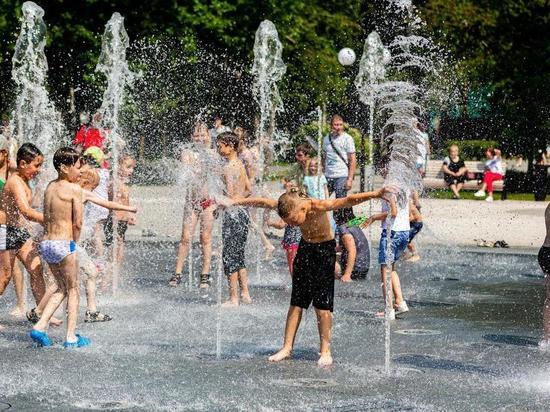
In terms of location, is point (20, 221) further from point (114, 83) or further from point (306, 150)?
point (114, 83)


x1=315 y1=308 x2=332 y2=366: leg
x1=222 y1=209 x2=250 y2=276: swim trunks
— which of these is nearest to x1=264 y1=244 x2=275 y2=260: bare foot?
x1=222 y1=209 x2=250 y2=276: swim trunks

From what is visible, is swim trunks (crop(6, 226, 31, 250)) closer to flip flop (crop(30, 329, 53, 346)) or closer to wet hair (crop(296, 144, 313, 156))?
flip flop (crop(30, 329, 53, 346))

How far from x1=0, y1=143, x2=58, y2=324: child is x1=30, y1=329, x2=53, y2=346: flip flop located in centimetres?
76

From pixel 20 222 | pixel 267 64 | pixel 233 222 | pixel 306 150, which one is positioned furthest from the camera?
pixel 267 64

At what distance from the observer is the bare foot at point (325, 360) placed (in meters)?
7.75

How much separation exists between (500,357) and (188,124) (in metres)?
30.8

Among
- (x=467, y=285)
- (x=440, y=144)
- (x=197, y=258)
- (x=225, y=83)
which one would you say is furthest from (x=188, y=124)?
(x=467, y=285)

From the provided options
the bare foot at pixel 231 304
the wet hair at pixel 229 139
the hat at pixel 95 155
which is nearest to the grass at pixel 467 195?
the hat at pixel 95 155

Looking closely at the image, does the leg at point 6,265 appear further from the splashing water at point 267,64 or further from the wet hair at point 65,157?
the splashing water at point 267,64

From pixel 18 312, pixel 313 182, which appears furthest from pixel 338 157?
pixel 18 312

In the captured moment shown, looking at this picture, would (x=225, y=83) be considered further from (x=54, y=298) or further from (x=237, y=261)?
(x=54, y=298)

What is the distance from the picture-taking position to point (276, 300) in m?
11.1

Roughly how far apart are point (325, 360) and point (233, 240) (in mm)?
3054

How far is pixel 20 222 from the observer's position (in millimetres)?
9422
